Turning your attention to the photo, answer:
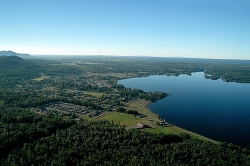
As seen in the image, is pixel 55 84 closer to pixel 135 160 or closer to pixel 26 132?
pixel 26 132

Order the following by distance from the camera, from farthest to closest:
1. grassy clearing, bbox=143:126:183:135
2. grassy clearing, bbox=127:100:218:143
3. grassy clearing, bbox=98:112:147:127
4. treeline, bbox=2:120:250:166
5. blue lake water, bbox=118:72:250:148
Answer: grassy clearing, bbox=98:112:147:127, blue lake water, bbox=118:72:250:148, grassy clearing, bbox=143:126:183:135, grassy clearing, bbox=127:100:218:143, treeline, bbox=2:120:250:166

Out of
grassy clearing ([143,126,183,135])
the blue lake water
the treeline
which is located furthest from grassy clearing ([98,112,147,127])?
the treeline

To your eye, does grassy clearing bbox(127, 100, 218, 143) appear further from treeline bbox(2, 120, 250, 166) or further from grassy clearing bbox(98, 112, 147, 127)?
treeline bbox(2, 120, 250, 166)

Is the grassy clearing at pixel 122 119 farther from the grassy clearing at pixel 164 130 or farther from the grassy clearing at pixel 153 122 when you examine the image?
the grassy clearing at pixel 164 130

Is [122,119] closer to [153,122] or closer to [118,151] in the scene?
[153,122]

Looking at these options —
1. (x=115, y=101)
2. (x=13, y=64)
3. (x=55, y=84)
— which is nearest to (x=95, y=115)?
(x=115, y=101)

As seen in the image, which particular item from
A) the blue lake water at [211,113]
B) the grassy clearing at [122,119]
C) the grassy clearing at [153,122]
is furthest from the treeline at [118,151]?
the grassy clearing at [122,119]

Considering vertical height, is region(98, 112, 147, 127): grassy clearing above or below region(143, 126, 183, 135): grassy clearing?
above

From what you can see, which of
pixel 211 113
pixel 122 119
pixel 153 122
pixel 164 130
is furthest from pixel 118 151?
pixel 211 113


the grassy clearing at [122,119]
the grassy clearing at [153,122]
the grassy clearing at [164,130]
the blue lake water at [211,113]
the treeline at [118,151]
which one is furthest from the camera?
the grassy clearing at [122,119]
